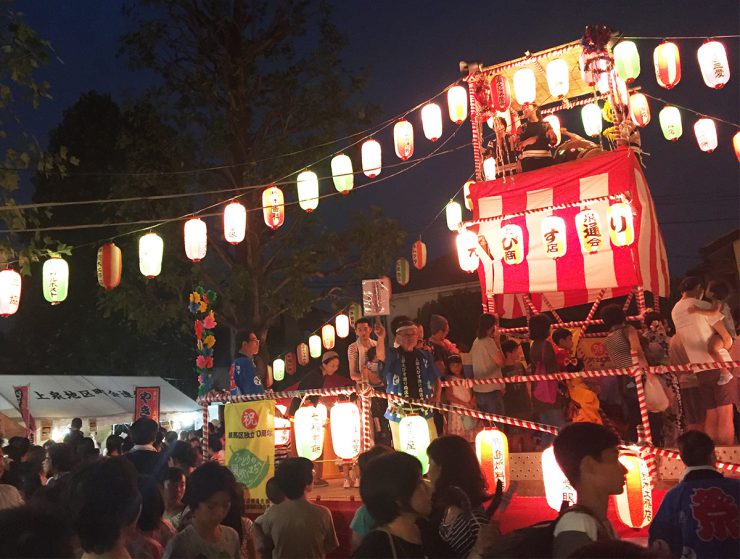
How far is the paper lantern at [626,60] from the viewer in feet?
40.5

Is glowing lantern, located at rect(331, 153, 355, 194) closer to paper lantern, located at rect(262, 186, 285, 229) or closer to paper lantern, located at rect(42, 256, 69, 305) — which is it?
paper lantern, located at rect(262, 186, 285, 229)

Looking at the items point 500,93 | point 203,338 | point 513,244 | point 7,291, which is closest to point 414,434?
point 513,244

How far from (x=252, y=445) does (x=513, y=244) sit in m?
6.37

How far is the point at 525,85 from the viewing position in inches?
515

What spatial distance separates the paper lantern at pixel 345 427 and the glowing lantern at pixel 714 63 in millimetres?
8677

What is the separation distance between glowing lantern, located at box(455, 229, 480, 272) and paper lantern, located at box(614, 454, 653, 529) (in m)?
7.23

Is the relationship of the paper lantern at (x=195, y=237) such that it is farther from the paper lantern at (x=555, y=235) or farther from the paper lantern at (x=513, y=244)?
the paper lantern at (x=555, y=235)

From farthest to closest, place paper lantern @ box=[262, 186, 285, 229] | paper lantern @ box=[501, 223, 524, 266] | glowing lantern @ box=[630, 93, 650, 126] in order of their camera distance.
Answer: paper lantern @ box=[262, 186, 285, 229], glowing lantern @ box=[630, 93, 650, 126], paper lantern @ box=[501, 223, 524, 266]

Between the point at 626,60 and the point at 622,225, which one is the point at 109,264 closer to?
the point at 622,225

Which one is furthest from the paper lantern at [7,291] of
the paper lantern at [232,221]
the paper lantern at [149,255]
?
the paper lantern at [232,221]

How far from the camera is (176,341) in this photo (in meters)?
31.9

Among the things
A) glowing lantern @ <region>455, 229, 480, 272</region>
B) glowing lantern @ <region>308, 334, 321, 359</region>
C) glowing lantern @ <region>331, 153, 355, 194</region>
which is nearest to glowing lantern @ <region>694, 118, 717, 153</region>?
glowing lantern @ <region>455, 229, 480, 272</region>

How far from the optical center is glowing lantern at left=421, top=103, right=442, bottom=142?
14.4m

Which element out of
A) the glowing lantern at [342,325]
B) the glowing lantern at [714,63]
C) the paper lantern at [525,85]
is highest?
the paper lantern at [525,85]
